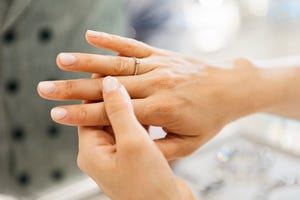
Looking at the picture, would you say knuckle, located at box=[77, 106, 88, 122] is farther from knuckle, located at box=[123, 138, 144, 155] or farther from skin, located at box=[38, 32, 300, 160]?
knuckle, located at box=[123, 138, 144, 155]

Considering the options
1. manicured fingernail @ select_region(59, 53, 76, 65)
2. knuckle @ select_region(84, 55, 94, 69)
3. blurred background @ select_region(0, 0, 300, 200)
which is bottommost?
blurred background @ select_region(0, 0, 300, 200)

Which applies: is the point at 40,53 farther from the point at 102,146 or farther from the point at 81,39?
the point at 102,146

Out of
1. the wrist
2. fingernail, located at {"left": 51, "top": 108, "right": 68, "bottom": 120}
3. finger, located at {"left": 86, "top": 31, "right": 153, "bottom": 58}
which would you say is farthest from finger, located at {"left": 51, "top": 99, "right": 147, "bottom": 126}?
the wrist

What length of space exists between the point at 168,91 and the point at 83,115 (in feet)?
0.43

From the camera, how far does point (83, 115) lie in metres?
0.61

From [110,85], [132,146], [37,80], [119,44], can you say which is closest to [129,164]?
[132,146]

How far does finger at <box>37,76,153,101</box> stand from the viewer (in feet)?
2.00

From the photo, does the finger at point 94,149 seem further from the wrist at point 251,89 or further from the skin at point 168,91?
the wrist at point 251,89

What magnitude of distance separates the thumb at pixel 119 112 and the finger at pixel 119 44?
0.08 meters

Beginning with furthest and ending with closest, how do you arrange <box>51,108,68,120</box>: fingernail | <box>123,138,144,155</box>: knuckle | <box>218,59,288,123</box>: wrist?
<box>218,59,288,123</box>: wrist → <box>51,108,68,120</box>: fingernail → <box>123,138,144,155</box>: knuckle

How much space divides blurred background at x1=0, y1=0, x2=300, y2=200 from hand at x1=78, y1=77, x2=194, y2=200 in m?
0.14

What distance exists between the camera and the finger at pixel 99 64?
0.62 m

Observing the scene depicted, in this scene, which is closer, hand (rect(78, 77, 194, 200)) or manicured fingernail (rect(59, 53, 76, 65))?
hand (rect(78, 77, 194, 200))

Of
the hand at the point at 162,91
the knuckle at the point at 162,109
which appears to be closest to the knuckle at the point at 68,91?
the hand at the point at 162,91
